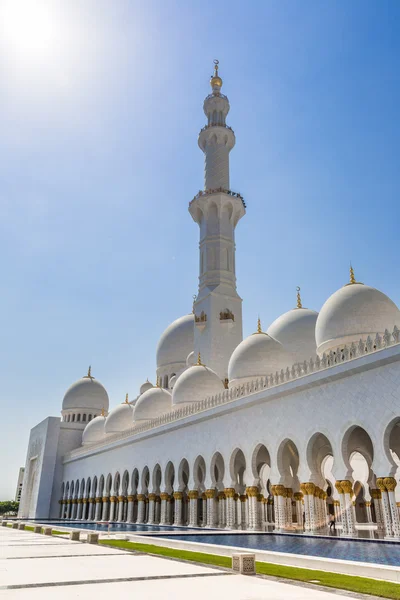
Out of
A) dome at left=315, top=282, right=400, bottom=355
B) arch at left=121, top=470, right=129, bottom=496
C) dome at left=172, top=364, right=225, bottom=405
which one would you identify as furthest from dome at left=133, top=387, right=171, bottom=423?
dome at left=315, top=282, right=400, bottom=355

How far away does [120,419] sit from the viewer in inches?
1305

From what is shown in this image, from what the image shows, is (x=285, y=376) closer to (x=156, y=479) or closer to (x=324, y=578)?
(x=324, y=578)

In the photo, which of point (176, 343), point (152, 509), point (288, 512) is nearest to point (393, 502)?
point (288, 512)

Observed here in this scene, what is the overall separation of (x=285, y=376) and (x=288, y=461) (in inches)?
158

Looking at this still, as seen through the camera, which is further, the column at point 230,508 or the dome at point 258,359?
the dome at point 258,359

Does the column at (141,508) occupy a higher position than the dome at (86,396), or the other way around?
the dome at (86,396)

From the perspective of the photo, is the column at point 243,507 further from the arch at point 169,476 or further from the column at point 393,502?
the column at point 393,502

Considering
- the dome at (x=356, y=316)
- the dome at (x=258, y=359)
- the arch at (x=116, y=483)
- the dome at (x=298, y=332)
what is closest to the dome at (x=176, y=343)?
the arch at (x=116, y=483)

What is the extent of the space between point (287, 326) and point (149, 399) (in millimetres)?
9348

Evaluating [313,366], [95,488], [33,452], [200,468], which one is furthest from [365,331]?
[33,452]

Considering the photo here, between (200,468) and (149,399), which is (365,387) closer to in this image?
(200,468)

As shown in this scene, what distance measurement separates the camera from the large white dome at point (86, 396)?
42.3 meters

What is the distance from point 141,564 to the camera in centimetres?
753

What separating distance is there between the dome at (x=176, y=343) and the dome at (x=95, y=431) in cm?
639
